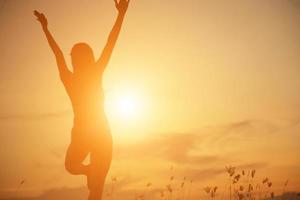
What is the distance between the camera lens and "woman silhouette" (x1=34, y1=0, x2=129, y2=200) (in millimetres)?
6066

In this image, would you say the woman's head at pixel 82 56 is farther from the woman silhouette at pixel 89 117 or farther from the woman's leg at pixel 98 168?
the woman's leg at pixel 98 168

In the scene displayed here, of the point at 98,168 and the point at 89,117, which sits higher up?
the point at 89,117

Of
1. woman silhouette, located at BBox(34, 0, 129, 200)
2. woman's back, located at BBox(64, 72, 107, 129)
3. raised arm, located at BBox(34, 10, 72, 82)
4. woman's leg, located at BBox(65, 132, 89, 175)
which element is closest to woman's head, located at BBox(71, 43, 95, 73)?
woman silhouette, located at BBox(34, 0, 129, 200)

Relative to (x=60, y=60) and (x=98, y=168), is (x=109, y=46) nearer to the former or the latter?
(x=60, y=60)

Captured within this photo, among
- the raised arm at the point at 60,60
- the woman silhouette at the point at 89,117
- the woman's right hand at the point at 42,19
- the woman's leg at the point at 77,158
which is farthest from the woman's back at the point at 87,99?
the woman's right hand at the point at 42,19

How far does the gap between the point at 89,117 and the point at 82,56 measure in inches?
34.8

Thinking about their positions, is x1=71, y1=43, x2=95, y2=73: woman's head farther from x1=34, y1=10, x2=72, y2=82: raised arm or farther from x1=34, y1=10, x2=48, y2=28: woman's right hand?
x1=34, y1=10, x2=48, y2=28: woman's right hand

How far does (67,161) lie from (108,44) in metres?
1.78

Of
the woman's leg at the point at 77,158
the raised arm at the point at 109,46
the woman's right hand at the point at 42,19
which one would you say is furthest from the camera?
the woman's right hand at the point at 42,19

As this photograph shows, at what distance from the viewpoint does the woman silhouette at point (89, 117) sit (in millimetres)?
6066

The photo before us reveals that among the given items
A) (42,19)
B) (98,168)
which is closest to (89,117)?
(98,168)

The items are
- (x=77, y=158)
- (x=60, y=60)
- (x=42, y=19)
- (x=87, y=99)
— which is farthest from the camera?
(x=42, y=19)

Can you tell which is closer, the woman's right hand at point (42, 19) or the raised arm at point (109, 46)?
the raised arm at point (109, 46)

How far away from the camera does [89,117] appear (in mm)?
6125
